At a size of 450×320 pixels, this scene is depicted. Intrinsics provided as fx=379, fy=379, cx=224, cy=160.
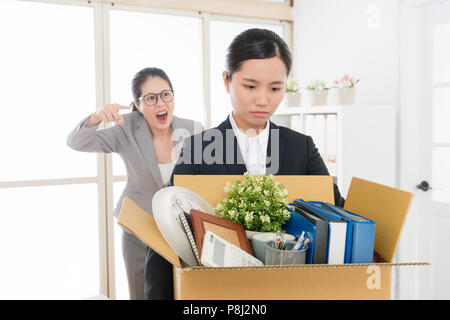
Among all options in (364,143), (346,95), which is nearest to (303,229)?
(364,143)

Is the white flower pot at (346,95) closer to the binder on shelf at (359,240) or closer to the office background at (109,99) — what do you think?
the office background at (109,99)

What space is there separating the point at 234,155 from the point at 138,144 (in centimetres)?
171

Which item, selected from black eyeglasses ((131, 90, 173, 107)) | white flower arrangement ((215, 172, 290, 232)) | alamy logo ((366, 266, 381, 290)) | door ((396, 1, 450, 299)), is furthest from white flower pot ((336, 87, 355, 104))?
alamy logo ((366, 266, 381, 290))

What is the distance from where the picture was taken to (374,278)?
0.52m

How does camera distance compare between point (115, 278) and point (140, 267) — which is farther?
point (115, 278)

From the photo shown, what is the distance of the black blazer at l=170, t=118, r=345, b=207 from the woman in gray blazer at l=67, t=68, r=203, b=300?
1.55 m

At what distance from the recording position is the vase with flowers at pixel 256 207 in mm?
622

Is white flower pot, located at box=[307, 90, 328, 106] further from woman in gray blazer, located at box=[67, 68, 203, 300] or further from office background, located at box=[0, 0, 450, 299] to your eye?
woman in gray blazer, located at box=[67, 68, 203, 300]

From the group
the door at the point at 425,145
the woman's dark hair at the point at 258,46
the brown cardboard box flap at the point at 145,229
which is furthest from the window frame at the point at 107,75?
the brown cardboard box flap at the point at 145,229

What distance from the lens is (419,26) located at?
230 centimetres

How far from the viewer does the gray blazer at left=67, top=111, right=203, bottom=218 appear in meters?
2.64

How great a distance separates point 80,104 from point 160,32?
83 centimetres

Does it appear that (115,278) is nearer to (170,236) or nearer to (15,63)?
(15,63)

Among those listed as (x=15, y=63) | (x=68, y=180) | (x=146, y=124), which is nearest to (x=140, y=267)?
(x=68, y=180)
